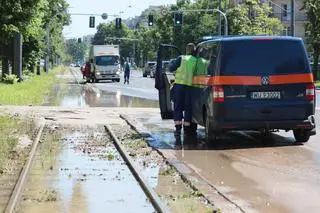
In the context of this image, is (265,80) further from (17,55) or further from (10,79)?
(17,55)

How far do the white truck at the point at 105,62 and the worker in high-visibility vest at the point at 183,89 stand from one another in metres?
39.3

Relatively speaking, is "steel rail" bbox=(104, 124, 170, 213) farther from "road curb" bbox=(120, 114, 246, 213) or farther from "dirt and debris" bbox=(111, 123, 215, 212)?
"road curb" bbox=(120, 114, 246, 213)

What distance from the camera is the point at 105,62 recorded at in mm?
53531

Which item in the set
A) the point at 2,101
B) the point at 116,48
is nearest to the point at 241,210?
the point at 2,101

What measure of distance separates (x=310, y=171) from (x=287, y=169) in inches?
13.6

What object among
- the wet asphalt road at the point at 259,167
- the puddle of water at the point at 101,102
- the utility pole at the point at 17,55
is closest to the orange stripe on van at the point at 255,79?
the wet asphalt road at the point at 259,167

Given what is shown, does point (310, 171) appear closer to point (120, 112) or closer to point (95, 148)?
point (95, 148)

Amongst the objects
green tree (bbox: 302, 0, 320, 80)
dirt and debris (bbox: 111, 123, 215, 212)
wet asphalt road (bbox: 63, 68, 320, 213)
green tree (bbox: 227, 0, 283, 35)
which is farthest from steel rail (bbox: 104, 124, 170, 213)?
green tree (bbox: 227, 0, 283, 35)

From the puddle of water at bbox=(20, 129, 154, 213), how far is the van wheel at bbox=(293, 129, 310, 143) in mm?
3737

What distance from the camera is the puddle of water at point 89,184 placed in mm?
7199

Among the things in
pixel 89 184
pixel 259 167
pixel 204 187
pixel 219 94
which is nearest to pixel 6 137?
pixel 219 94

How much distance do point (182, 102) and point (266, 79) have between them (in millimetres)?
2313

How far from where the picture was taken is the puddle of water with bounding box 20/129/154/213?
23.6 ft

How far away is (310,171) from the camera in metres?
9.66
